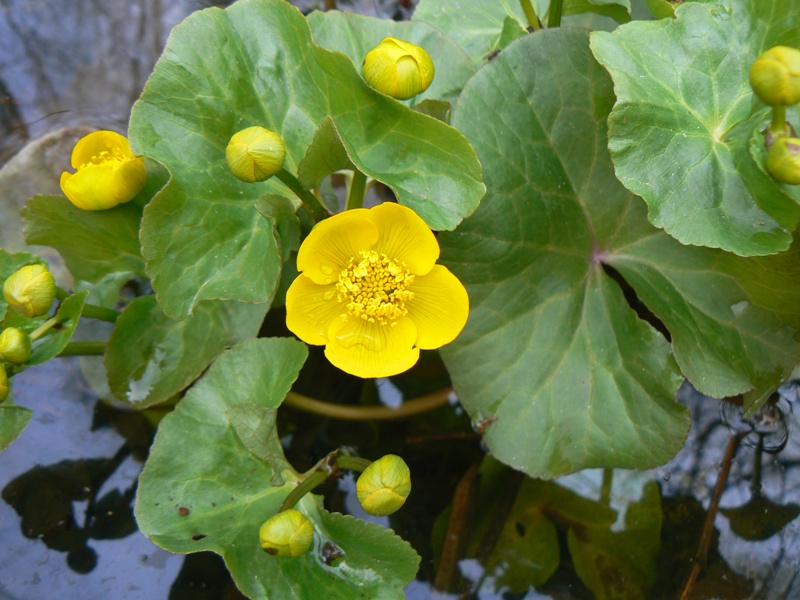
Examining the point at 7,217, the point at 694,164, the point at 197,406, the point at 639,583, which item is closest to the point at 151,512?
the point at 197,406

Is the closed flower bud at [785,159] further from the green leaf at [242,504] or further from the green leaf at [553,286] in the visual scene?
the green leaf at [242,504]

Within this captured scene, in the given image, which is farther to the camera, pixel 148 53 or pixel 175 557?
pixel 148 53

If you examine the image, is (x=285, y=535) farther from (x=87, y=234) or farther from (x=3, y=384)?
(x=87, y=234)

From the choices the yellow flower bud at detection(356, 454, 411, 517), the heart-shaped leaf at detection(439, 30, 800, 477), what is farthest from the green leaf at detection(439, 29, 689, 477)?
the yellow flower bud at detection(356, 454, 411, 517)

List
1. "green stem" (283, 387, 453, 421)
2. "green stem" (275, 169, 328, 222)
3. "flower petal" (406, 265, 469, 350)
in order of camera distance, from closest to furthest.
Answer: "flower petal" (406, 265, 469, 350) < "green stem" (275, 169, 328, 222) < "green stem" (283, 387, 453, 421)

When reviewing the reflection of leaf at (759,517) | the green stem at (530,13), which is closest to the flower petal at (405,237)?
the green stem at (530,13)

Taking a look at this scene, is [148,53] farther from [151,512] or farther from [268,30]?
[151,512]

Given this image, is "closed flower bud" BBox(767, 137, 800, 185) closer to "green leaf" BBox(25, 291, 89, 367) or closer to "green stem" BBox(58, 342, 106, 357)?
"green leaf" BBox(25, 291, 89, 367)

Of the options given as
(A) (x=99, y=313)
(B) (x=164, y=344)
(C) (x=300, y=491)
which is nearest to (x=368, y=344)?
(C) (x=300, y=491)
